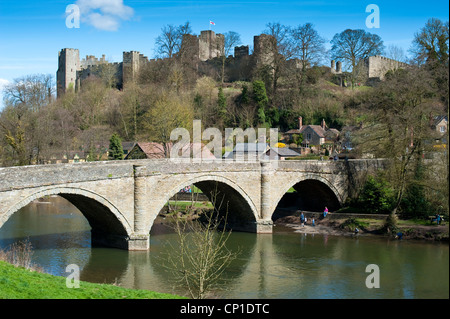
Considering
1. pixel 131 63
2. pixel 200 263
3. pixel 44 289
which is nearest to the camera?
pixel 44 289

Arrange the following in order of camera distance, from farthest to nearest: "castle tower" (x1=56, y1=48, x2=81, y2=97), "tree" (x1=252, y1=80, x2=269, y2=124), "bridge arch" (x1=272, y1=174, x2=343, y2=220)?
1. "castle tower" (x1=56, y1=48, x2=81, y2=97)
2. "tree" (x1=252, y1=80, x2=269, y2=124)
3. "bridge arch" (x1=272, y1=174, x2=343, y2=220)

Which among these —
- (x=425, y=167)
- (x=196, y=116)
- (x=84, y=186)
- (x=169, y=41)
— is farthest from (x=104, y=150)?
(x=425, y=167)

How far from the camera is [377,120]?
31.3 meters

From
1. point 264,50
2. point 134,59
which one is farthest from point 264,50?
point 134,59

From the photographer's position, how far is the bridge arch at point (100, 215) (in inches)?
802

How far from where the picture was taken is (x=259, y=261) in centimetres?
2245

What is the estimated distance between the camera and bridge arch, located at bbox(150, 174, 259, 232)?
27.5m

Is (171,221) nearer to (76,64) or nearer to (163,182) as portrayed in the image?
(163,182)

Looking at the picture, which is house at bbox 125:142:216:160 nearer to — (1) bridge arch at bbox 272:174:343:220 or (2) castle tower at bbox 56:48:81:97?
(1) bridge arch at bbox 272:174:343:220

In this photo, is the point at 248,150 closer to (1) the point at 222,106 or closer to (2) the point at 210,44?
(1) the point at 222,106

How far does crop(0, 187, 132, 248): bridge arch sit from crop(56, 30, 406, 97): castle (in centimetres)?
3830

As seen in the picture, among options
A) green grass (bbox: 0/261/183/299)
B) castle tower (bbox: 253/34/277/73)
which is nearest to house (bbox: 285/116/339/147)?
castle tower (bbox: 253/34/277/73)

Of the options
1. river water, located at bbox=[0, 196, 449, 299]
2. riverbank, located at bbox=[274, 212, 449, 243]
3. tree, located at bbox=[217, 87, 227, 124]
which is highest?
tree, located at bbox=[217, 87, 227, 124]

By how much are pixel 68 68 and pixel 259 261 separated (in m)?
62.7
